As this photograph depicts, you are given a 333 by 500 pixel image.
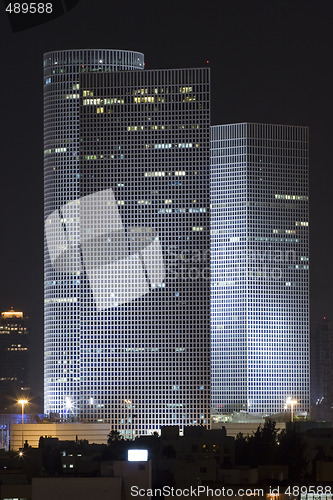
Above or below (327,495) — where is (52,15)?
above

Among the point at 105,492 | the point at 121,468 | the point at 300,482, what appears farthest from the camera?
the point at 300,482

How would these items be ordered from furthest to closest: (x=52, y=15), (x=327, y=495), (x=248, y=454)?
(x=248, y=454), (x=327, y=495), (x=52, y=15)

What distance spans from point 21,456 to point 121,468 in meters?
81.8

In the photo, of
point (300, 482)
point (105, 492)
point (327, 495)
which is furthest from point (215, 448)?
point (105, 492)

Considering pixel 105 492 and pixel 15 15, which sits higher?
pixel 15 15

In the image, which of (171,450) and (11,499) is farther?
(171,450)

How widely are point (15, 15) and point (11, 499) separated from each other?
161 ft

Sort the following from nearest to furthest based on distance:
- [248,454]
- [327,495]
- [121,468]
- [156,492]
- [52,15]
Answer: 1. [52,15]
2. [121,468]
3. [156,492]
4. [327,495]
5. [248,454]

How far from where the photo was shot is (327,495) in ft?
456

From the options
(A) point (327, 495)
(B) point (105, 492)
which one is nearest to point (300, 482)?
(A) point (327, 495)

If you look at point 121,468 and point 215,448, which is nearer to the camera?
point 121,468

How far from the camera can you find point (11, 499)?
12575 centimetres

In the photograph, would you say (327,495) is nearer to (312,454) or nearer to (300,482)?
(300,482)

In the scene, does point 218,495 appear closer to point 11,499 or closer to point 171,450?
point 11,499
